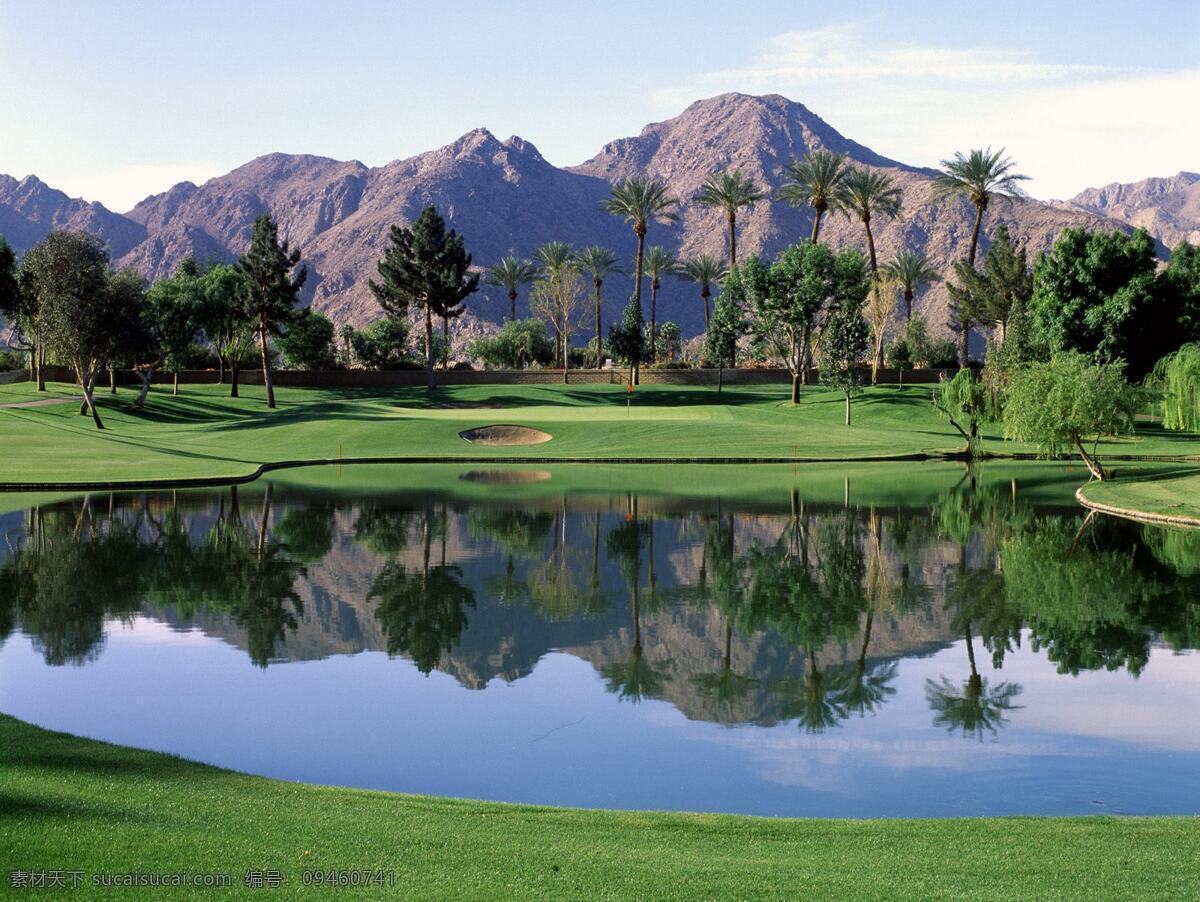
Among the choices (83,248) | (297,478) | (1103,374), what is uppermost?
(83,248)

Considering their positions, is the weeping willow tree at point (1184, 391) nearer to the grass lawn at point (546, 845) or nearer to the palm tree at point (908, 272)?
the grass lawn at point (546, 845)

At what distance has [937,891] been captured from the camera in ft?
27.3

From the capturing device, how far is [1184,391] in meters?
50.5

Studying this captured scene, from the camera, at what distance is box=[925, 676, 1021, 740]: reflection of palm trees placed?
15.3 m

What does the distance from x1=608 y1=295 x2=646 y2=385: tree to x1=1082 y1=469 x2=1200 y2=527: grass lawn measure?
58.7 meters

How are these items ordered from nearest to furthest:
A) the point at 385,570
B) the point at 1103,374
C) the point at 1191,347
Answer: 1. the point at 385,570
2. the point at 1103,374
3. the point at 1191,347

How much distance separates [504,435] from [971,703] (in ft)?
175

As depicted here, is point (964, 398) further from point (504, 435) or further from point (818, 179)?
point (818, 179)

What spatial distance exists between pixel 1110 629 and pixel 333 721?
14.1 m

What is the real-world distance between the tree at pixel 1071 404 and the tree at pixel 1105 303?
32477 mm

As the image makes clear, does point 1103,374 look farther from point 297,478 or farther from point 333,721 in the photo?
point 333,721

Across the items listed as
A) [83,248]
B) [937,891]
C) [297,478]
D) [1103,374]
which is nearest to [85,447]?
[297,478]

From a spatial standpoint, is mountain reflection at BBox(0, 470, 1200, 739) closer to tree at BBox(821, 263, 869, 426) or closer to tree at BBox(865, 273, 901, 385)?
tree at BBox(821, 263, 869, 426)

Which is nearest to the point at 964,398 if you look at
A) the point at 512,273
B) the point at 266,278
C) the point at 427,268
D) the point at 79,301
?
the point at 427,268
